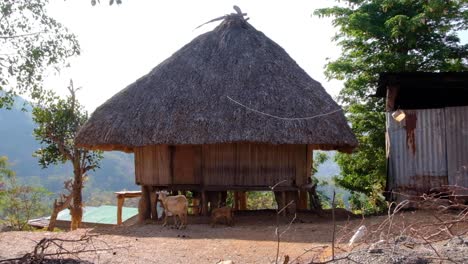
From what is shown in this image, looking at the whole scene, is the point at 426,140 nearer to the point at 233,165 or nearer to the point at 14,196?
the point at 233,165

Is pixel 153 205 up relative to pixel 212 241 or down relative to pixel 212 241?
up

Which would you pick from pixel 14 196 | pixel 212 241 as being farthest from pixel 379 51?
pixel 14 196

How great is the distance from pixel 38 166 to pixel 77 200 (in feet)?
133

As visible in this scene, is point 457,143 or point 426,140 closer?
point 457,143

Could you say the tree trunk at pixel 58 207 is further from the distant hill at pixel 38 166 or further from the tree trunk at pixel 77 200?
the distant hill at pixel 38 166

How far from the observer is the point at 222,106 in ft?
36.1

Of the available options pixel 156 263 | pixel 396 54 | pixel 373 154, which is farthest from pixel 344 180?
pixel 156 263

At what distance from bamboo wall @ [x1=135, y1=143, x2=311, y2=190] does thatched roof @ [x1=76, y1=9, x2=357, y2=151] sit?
759 mm

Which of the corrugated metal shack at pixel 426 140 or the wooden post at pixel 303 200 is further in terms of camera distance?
the wooden post at pixel 303 200

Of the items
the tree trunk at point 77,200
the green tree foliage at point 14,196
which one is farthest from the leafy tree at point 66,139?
the green tree foliage at point 14,196

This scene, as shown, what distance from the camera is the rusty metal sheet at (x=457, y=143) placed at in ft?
29.1

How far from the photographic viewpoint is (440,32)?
1386cm

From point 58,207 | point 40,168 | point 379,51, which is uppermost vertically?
point 379,51

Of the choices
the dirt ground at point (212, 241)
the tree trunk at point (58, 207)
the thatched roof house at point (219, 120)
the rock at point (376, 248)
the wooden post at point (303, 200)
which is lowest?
the tree trunk at point (58, 207)
